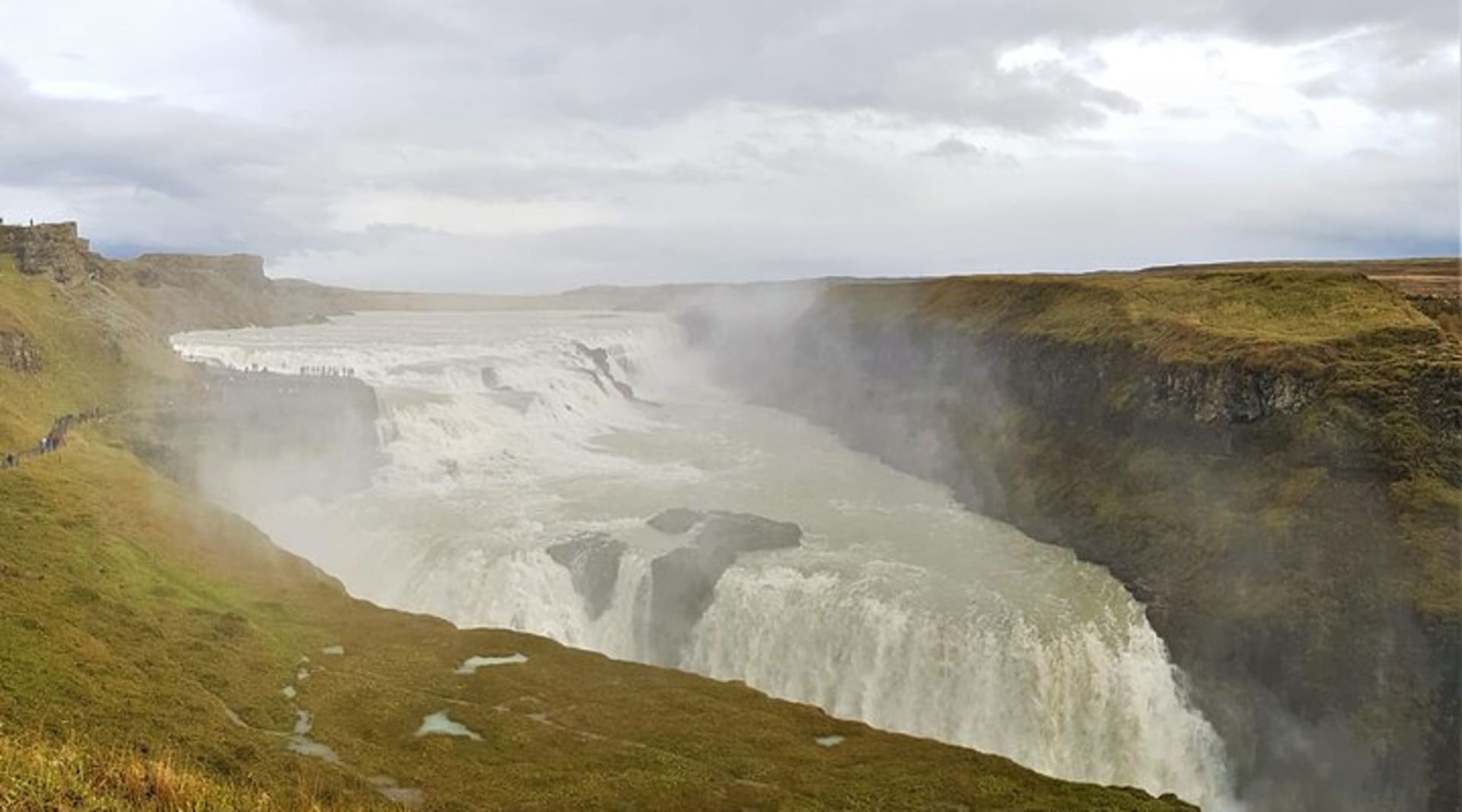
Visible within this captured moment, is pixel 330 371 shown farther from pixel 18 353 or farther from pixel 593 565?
pixel 593 565

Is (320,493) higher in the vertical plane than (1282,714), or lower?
higher

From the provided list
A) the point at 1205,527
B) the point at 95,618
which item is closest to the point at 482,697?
the point at 95,618

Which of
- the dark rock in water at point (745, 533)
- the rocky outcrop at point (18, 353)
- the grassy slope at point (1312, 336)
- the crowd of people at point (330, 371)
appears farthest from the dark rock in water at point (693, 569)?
the crowd of people at point (330, 371)

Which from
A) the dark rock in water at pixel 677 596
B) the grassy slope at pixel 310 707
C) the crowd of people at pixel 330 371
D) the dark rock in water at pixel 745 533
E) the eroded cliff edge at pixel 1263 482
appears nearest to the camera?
the grassy slope at pixel 310 707

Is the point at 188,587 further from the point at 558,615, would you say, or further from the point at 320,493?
the point at 320,493

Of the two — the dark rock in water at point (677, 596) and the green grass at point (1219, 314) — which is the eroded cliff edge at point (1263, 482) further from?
the dark rock in water at point (677, 596)

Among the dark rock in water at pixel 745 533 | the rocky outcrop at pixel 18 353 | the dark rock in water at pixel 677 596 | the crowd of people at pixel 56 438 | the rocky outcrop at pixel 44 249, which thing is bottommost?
the dark rock in water at pixel 677 596
